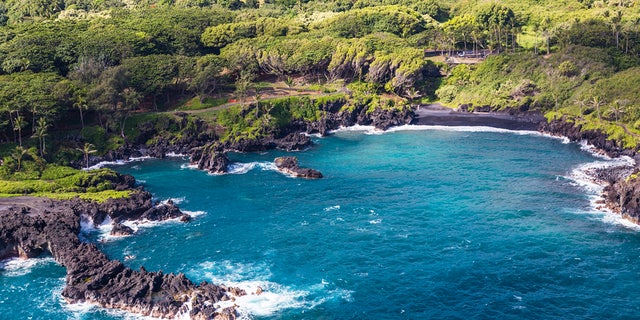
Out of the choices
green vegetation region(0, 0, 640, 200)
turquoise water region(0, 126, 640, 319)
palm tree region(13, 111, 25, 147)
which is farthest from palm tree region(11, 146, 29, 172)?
turquoise water region(0, 126, 640, 319)

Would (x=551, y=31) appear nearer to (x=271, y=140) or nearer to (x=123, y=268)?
(x=271, y=140)

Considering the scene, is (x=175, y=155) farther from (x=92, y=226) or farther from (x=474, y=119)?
(x=474, y=119)

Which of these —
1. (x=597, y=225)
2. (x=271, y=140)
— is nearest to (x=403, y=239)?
(x=597, y=225)

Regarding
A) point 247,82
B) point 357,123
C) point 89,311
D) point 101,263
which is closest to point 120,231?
point 101,263

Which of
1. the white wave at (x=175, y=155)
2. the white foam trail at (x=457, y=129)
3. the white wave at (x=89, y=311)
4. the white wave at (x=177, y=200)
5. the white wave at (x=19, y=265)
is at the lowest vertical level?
the white wave at (x=89, y=311)

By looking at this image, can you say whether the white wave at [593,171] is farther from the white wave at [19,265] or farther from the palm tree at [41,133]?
the palm tree at [41,133]

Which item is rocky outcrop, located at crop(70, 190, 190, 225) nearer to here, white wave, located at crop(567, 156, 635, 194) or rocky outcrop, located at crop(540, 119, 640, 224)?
rocky outcrop, located at crop(540, 119, 640, 224)

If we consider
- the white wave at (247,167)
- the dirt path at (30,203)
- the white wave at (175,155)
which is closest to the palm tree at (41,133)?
the dirt path at (30,203)
